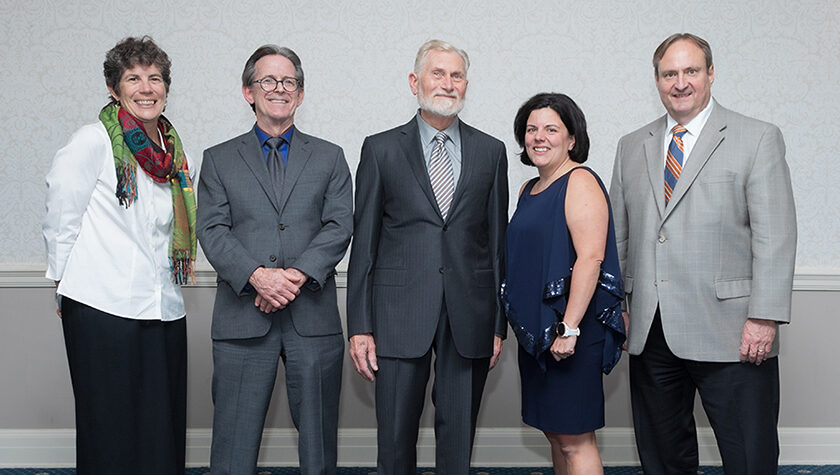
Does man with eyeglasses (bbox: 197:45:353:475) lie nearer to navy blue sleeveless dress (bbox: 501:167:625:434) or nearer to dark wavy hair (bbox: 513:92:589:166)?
navy blue sleeveless dress (bbox: 501:167:625:434)

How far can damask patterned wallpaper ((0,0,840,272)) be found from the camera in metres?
3.46

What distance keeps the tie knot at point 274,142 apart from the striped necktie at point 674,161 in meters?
1.32

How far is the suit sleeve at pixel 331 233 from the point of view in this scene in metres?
2.36

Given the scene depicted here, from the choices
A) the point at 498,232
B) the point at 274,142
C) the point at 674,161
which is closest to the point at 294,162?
the point at 274,142

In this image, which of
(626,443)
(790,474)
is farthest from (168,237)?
(790,474)

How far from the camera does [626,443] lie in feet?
11.6

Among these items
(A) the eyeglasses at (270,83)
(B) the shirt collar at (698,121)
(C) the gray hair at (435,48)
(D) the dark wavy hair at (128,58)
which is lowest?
(B) the shirt collar at (698,121)

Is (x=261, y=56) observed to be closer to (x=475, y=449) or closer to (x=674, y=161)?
(x=674, y=161)

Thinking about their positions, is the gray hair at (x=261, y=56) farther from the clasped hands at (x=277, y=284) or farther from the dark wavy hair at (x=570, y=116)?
the dark wavy hair at (x=570, y=116)

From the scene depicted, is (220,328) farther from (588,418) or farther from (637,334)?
(637,334)

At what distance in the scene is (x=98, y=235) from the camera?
2.31m

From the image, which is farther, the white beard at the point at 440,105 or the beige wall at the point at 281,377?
the beige wall at the point at 281,377

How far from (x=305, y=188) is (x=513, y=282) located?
2.53ft

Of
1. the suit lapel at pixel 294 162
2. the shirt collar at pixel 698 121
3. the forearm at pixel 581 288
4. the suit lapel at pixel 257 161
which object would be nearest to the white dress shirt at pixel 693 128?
the shirt collar at pixel 698 121
